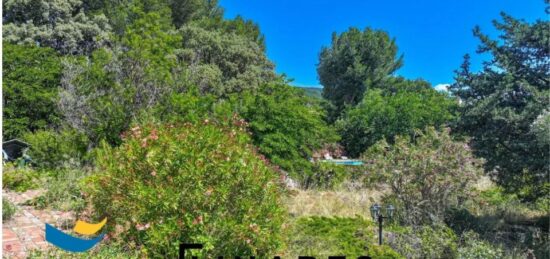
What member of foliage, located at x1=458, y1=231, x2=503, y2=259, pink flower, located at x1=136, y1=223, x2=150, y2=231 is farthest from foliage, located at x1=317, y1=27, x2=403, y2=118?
pink flower, located at x1=136, y1=223, x2=150, y2=231

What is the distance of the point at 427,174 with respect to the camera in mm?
6977

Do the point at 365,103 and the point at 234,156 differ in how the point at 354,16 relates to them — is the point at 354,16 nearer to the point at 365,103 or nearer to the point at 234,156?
the point at 365,103

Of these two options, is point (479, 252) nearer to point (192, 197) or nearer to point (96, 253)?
point (192, 197)

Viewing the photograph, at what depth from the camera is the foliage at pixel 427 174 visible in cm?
686

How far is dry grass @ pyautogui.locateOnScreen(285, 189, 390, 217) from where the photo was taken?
8.05 m

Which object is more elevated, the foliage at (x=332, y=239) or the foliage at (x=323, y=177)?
the foliage at (x=323, y=177)

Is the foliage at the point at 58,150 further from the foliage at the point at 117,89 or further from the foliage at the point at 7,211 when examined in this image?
the foliage at the point at 7,211

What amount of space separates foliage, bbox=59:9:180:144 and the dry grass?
376cm

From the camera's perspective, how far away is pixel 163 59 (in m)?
10.3

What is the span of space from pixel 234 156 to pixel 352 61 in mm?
21683

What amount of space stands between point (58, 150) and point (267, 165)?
564cm

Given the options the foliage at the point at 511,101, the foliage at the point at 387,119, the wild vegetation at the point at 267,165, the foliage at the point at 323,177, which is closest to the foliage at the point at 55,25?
the wild vegetation at the point at 267,165

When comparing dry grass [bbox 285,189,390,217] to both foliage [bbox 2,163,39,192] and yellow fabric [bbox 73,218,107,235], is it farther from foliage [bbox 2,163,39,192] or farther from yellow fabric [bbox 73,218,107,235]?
foliage [bbox 2,163,39,192]

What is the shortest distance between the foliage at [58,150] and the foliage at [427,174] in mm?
6233
